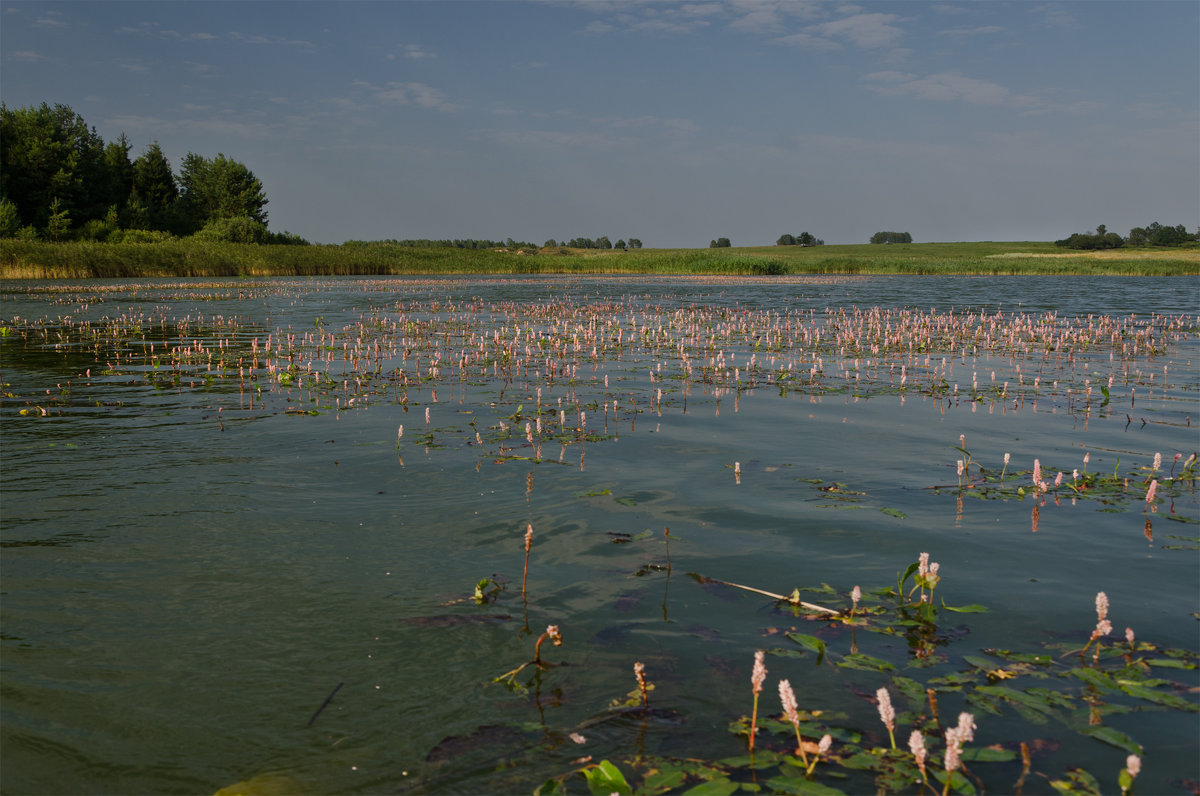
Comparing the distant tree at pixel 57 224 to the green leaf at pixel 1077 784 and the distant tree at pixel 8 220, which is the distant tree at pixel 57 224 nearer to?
the distant tree at pixel 8 220

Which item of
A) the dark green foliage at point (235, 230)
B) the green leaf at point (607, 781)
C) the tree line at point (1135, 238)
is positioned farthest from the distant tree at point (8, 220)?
the tree line at point (1135, 238)

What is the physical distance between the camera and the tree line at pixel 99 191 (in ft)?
262

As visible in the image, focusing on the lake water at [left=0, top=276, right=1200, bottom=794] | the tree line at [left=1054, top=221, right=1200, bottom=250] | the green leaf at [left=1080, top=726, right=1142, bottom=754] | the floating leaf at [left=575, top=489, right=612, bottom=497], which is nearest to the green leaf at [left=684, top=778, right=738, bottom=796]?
the lake water at [left=0, top=276, right=1200, bottom=794]

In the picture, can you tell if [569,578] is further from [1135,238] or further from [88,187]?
[1135,238]

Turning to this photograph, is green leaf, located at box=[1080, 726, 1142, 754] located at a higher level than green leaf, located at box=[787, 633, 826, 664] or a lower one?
lower

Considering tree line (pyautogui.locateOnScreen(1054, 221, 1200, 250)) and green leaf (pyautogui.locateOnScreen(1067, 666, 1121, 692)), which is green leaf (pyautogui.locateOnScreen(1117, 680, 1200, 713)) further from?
tree line (pyautogui.locateOnScreen(1054, 221, 1200, 250))

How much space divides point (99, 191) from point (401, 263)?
43364mm

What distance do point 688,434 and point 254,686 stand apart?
20.3 feet

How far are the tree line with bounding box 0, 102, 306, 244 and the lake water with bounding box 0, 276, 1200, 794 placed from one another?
77.2 m

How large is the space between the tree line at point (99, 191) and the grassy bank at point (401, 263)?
611 inches

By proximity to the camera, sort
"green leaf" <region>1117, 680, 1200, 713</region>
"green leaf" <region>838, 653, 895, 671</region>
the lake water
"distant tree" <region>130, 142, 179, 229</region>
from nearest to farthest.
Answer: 1. the lake water
2. "green leaf" <region>1117, 680, 1200, 713</region>
3. "green leaf" <region>838, 653, 895, 671</region>
4. "distant tree" <region>130, 142, 179, 229</region>

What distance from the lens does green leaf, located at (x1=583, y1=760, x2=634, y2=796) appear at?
9.70ft

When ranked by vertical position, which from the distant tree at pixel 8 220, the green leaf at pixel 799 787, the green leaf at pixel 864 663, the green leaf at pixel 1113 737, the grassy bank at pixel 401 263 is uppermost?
the distant tree at pixel 8 220

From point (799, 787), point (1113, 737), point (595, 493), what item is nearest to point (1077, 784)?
point (1113, 737)
